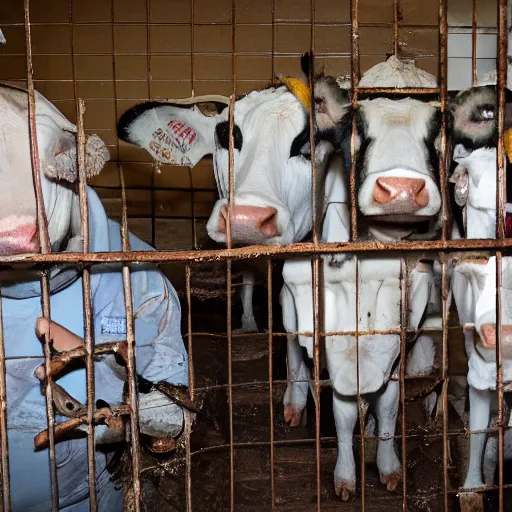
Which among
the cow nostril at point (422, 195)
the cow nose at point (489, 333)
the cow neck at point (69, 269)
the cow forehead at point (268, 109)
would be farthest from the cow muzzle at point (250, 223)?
the cow nose at point (489, 333)

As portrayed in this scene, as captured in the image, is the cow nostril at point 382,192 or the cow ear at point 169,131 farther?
the cow ear at point 169,131

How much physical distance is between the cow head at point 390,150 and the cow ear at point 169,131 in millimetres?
703

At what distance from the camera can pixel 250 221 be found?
2.33 m

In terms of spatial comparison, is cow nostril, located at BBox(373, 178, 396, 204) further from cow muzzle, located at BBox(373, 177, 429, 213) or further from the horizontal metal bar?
the horizontal metal bar

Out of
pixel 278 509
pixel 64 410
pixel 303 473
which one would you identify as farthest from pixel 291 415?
pixel 64 410

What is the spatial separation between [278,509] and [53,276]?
110cm

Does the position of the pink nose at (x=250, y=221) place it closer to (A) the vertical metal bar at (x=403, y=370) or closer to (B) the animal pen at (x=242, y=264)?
(B) the animal pen at (x=242, y=264)

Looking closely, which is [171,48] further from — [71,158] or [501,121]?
[501,121]

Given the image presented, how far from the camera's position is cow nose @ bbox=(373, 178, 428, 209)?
247 centimetres

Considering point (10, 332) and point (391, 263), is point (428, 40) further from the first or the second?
point (10, 332)

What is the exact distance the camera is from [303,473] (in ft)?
8.61

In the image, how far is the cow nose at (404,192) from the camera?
2475 millimetres

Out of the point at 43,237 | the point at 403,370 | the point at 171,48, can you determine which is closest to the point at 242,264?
the point at 171,48

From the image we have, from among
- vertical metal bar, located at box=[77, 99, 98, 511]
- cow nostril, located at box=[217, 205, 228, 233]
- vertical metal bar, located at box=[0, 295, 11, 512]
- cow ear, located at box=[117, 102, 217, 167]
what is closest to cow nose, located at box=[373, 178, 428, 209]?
cow nostril, located at box=[217, 205, 228, 233]
